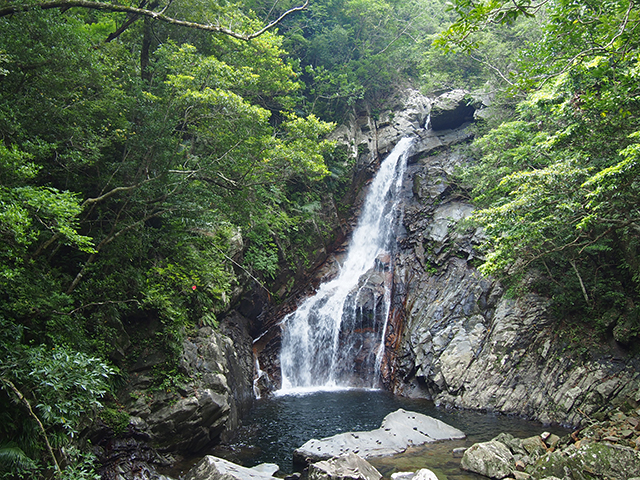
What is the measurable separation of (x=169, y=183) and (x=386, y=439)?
8.60 meters

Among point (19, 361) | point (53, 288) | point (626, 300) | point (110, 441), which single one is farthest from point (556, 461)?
point (53, 288)

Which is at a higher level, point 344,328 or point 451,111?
point 451,111

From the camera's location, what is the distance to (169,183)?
29.7 ft

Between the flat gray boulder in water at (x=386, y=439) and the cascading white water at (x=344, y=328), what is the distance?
5.49 m

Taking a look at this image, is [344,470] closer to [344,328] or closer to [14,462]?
[14,462]

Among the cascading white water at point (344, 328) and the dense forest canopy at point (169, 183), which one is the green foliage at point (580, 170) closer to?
the dense forest canopy at point (169, 183)

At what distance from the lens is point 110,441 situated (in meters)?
6.88

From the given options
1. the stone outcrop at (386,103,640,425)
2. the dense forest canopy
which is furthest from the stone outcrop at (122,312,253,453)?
the stone outcrop at (386,103,640,425)

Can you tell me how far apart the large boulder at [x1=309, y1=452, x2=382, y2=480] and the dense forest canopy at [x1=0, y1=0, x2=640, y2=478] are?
3799 mm

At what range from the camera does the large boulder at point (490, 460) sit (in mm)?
7523

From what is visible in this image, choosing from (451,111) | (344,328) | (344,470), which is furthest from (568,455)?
(451,111)

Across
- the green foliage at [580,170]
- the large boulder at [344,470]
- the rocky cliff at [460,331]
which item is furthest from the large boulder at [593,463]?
the green foliage at [580,170]

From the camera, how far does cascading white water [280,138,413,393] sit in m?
15.9

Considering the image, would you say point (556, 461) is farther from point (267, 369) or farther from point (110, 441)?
point (267, 369)
